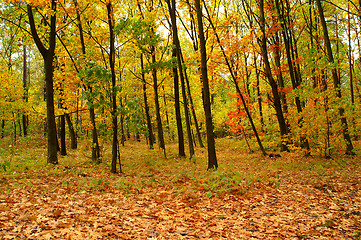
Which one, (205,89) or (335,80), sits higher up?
(335,80)

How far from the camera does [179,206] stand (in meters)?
5.19

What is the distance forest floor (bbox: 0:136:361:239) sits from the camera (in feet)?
12.3

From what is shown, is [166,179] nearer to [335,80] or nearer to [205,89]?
[205,89]

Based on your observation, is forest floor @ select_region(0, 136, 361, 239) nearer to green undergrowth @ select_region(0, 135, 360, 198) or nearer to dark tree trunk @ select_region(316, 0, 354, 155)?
green undergrowth @ select_region(0, 135, 360, 198)

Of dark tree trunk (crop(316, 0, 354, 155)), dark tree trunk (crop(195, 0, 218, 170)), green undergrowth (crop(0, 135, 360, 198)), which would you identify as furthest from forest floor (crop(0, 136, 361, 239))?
dark tree trunk (crop(316, 0, 354, 155))

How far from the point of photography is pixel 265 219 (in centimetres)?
445

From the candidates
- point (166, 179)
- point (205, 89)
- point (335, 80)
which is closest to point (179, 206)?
point (166, 179)

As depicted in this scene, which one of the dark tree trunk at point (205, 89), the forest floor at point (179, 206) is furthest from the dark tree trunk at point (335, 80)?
the dark tree trunk at point (205, 89)

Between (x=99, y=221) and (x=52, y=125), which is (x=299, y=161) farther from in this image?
(x=52, y=125)

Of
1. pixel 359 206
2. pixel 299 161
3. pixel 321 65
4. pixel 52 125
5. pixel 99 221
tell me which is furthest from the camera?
pixel 299 161

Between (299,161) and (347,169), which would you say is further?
(299,161)

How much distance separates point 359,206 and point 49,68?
37.5ft

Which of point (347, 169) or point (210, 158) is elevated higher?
point (210, 158)

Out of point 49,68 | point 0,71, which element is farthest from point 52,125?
point 0,71
